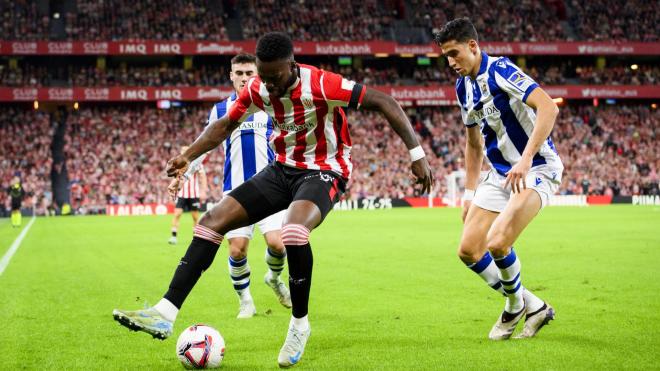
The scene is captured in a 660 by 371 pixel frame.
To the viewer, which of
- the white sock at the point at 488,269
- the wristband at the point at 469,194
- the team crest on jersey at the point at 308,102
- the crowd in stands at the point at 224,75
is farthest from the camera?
the crowd in stands at the point at 224,75

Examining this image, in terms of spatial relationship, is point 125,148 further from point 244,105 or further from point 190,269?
point 190,269

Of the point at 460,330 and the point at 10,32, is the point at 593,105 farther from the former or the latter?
the point at 460,330

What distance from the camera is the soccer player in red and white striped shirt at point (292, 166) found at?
5840 millimetres

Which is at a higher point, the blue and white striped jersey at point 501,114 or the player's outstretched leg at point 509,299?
the blue and white striped jersey at point 501,114

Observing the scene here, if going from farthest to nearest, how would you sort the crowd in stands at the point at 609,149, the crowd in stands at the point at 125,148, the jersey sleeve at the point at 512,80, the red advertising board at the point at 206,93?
the red advertising board at the point at 206,93, the crowd in stands at the point at 609,149, the crowd in stands at the point at 125,148, the jersey sleeve at the point at 512,80

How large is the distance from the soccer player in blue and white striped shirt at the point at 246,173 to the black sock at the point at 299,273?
2.50 meters

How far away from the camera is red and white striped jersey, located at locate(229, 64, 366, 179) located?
6090 millimetres

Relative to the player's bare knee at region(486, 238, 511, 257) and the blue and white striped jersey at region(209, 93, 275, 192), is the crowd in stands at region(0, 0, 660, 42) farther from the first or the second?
the player's bare knee at region(486, 238, 511, 257)

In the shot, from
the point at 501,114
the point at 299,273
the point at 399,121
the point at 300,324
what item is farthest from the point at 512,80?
the point at 300,324

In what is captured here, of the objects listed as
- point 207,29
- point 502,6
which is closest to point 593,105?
point 502,6

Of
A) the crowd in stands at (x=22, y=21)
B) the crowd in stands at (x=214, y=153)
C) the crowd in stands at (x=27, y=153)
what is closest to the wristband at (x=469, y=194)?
the crowd in stands at (x=214, y=153)

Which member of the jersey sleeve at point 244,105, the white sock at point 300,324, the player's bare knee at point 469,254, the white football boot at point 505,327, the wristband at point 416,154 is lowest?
the white football boot at point 505,327

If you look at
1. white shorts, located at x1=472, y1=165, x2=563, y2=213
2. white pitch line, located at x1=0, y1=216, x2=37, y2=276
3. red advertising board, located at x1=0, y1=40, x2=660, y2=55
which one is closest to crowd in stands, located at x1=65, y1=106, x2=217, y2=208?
red advertising board, located at x1=0, y1=40, x2=660, y2=55

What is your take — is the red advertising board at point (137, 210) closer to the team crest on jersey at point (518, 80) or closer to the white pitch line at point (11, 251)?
the white pitch line at point (11, 251)
